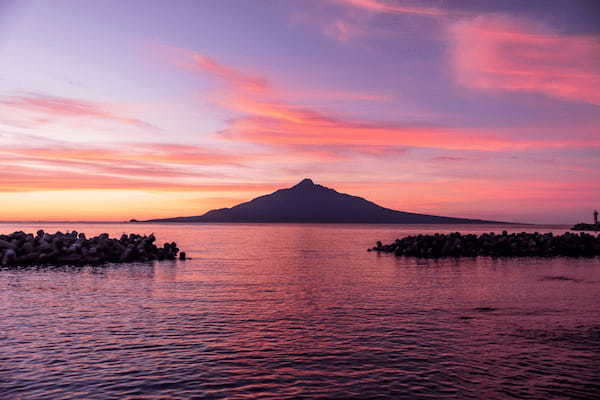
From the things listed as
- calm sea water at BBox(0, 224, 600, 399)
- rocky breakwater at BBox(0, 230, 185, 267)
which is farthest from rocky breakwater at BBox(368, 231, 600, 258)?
rocky breakwater at BBox(0, 230, 185, 267)

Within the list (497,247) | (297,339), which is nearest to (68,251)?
(297,339)

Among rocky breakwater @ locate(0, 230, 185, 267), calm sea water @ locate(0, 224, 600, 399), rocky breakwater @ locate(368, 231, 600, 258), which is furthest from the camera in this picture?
rocky breakwater @ locate(368, 231, 600, 258)

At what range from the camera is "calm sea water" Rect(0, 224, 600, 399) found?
Answer: 37.7ft

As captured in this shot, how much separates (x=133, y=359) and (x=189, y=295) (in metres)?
12.6

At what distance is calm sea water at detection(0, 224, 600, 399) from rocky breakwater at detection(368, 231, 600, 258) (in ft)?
89.0

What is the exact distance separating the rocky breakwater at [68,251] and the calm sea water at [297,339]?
14900 millimetres

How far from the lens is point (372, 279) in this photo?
3353 centimetres

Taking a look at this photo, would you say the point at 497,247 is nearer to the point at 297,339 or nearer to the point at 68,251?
the point at 297,339

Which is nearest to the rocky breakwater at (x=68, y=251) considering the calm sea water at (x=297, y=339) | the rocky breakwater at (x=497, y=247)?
the calm sea water at (x=297, y=339)

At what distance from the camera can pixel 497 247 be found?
60.2 meters

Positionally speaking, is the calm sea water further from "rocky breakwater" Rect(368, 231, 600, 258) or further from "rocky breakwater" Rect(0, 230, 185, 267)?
"rocky breakwater" Rect(368, 231, 600, 258)

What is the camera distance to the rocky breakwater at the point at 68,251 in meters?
44.3

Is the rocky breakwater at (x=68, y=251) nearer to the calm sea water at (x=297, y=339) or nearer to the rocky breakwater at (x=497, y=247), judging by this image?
the calm sea water at (x=297, y=339)

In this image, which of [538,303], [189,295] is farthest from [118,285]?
[538,303]
